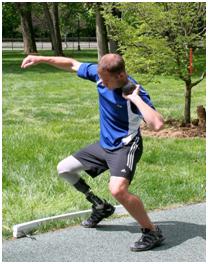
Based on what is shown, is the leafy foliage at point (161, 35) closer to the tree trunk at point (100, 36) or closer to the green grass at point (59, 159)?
the green grass at point (59, 159)

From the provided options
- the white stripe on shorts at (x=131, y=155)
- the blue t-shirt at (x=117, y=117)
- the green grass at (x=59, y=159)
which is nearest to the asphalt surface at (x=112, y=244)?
the green grass at (x=59, y=159)


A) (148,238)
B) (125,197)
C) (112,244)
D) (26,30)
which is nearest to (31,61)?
(125,197)

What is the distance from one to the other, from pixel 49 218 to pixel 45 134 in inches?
165

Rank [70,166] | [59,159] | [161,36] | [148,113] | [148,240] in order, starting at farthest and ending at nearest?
[161,36], [59,159], [70,166], [148,240], [148,113]

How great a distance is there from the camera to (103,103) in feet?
15.0

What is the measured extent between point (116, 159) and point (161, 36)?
569cm

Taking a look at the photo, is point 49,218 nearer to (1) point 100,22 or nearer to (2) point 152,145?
(2) point 152,145

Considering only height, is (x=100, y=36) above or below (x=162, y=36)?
below

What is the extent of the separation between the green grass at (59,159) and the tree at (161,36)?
1433mm

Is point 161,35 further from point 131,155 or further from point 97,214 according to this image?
point 131,155

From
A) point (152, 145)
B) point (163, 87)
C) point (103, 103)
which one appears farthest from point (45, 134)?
point (163, 87)

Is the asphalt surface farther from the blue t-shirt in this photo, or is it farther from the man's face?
the man's face

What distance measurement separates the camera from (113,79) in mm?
4340

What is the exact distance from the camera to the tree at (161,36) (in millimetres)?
9539
